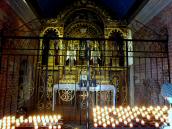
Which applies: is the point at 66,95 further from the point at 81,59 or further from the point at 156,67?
the point at 156,67

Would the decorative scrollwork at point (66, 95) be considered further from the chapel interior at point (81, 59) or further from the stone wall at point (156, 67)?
the stone wall at point (156, 67)

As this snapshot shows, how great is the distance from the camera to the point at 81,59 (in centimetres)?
805

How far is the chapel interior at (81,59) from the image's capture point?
4.71 m

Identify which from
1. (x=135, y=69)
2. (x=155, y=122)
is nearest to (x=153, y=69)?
(x=135, y=69)

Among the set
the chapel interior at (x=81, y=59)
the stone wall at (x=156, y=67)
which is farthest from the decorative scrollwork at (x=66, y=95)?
the stone wall at (x=156, y=67)

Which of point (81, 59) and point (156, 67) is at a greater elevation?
point (81, 59)

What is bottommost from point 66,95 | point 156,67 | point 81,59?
point 66,95

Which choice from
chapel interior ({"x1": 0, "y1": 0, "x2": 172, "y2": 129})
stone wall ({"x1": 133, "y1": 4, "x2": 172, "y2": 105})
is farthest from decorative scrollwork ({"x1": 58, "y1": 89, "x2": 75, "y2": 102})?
stone wall ({"x1": 133, "y1": 4, "x2": 172, "y2": 105})

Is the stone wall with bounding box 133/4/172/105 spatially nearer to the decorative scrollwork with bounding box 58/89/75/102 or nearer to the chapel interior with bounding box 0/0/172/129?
the chapel interior with bounding box 0/0/172/129

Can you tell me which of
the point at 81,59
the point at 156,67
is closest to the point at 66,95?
the point at 81,59

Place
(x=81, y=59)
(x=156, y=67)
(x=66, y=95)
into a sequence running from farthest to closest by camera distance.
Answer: (x=81, y=59)
(x=66, y=95)
(x=156, y=67)

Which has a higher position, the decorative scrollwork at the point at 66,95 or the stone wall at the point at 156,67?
the stone wall at the point at 156,67

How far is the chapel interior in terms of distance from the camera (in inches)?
186

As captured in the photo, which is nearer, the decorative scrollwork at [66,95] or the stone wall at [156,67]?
the stone wall at [156,67]
